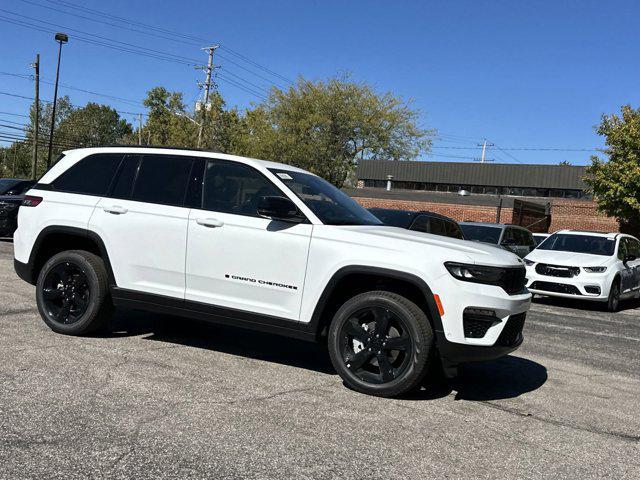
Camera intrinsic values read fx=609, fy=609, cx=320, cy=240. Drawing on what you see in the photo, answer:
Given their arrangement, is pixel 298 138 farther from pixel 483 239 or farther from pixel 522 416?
pixel 522 416

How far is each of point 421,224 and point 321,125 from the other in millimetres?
39643

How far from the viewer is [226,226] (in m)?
5.17

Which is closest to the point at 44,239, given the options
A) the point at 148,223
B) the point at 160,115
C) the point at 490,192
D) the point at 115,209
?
the point at 115,209

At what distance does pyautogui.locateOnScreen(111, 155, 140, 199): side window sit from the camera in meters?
5.74

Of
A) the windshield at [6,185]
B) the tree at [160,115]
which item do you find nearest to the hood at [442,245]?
the windshield at [6,185]

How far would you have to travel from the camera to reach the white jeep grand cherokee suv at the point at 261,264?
4.55 metres

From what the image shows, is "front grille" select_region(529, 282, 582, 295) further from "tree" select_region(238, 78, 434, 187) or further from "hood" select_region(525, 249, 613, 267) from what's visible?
"tree" select_region(238, 78, 434, 187)

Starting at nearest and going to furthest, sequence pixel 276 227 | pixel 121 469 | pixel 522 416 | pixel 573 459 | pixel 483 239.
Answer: pixel 121 469 → pixel 573 459 → pixel 522 416 → pixel 276 227 → pixel 483 239

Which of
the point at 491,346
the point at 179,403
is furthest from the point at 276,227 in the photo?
the point at 491,346

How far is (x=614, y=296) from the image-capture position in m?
11.9

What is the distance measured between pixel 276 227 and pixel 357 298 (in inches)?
35.3

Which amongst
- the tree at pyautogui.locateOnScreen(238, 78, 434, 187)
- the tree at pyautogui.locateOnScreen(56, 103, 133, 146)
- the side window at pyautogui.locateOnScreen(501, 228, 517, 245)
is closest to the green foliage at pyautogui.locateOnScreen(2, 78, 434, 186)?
the tree at pyautogui.locateOnScreen(238, 78, 434, 187)

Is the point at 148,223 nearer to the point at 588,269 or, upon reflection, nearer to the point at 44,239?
the point at 44,239

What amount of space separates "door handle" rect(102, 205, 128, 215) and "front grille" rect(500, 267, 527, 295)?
11.1 feet
